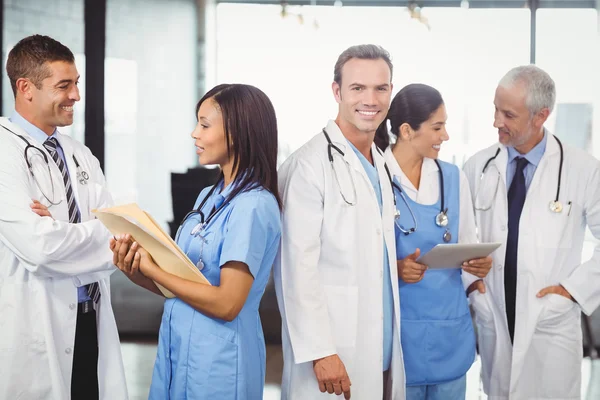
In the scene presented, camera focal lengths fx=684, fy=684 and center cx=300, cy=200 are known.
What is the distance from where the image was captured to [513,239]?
2.68 m

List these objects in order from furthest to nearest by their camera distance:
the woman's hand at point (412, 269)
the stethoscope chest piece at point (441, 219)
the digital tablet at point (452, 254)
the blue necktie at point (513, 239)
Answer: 1. the blue necktie at point (513, 239)
2. the stethoscope chest piece at point (441, 219)
3. the woman's hand at point (412, 269)
4. the digital tablet at point (452, 254)

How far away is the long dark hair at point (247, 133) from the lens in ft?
6.01

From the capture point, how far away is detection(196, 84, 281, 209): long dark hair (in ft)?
6.01

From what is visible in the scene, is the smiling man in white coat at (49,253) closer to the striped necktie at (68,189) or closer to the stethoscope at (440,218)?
the striped necktie at (68,189)

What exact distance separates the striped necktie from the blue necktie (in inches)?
61.6

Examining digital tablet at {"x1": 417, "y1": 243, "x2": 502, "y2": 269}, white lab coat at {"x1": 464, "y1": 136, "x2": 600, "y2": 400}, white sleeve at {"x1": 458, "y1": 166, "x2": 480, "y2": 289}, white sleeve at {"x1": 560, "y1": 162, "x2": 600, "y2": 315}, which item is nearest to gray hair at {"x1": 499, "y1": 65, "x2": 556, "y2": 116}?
white lab coat at {"x1": 464, "y1": 136, "x2": 600, "y2": 400}

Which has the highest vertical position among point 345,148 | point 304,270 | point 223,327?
point 345,148

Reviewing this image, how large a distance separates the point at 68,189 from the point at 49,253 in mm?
309

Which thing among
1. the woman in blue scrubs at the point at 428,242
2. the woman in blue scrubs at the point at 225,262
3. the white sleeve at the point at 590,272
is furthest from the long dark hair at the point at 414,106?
the woman in blue scrubs at the point at 225,262

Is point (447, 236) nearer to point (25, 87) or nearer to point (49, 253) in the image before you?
point (49, 253)

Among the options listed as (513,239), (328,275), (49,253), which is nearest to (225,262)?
(328,275)

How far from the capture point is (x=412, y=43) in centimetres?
517

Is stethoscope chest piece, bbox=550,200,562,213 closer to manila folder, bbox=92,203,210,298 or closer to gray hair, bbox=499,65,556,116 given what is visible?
gray hair, bbox=499,65,556,116

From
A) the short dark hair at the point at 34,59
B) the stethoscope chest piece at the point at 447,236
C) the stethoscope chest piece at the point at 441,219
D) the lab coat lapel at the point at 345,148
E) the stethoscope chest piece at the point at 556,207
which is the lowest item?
the stethoscope chest piece at the point at 447,236
